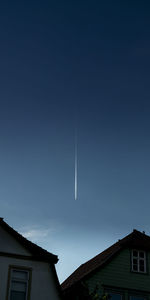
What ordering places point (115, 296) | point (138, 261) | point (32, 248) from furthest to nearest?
point (138, 261) → point (115, 296) → point (32, 248)

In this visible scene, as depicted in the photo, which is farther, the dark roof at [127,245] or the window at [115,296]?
the dark roof at [127,245]

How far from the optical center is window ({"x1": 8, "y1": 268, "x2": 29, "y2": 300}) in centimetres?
2175

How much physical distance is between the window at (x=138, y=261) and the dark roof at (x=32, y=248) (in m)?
7.19

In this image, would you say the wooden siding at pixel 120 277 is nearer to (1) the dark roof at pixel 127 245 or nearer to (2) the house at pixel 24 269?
(1) the dark roof at pixel 127 245

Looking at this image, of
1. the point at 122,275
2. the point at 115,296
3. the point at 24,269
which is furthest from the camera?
the point at 122,275

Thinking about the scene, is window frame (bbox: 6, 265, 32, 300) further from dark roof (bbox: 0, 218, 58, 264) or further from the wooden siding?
the wooden siding

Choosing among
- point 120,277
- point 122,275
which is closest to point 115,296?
point 120,277

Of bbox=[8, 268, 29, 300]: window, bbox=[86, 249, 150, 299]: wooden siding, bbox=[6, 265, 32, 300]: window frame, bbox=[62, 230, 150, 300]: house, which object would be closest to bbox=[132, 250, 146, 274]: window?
bbox=[62, 230, 150, 300]: house

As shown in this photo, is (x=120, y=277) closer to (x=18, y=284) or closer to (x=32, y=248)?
(x=32, y=248)

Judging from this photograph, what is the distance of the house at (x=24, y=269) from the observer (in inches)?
860

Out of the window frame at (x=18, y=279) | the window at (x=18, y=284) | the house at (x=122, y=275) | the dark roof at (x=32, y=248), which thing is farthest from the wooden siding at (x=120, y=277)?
the window at (x=18, y=284)

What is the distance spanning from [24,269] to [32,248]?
1189 millimetres

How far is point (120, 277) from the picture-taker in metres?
27.3

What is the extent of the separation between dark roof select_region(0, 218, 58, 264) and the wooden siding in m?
4.46
